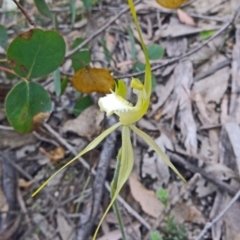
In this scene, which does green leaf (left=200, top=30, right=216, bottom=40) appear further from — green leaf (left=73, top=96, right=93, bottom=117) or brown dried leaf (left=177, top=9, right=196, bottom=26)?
green leaf (left=73, top=96, right=93, bottom=117)

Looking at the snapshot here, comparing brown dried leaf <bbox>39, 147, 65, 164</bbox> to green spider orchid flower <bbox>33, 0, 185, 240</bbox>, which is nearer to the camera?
green spider orchid flower <bbox>33, 0, 185, 240</bbox>

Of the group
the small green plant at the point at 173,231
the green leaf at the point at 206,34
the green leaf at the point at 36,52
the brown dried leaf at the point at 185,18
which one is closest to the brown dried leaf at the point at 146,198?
the small green plant at the point at 173,231

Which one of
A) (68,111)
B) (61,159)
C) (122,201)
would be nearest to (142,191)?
(122,201)

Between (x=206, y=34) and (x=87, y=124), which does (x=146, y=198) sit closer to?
(x=87, y=124)

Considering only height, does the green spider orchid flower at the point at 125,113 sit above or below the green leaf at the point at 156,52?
above

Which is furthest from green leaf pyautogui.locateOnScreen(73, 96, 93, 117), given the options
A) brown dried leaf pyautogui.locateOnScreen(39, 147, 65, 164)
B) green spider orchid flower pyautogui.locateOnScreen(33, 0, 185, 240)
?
green spider orchid flower pyautogui.locateOnScreen(33, 0, 185, 240)

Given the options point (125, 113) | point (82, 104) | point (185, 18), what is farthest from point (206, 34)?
point (125, 113)

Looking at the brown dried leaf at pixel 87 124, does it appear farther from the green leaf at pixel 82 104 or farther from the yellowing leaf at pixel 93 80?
the yellowing leaf at pixel 93 80
